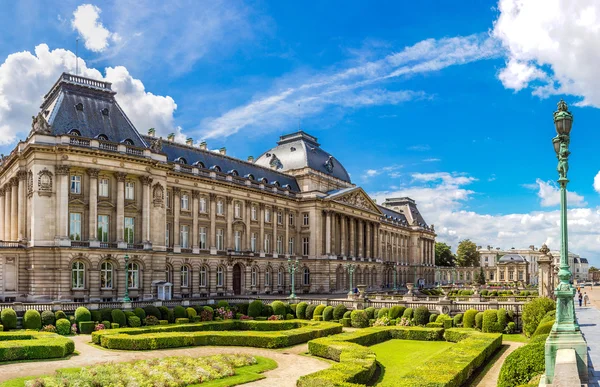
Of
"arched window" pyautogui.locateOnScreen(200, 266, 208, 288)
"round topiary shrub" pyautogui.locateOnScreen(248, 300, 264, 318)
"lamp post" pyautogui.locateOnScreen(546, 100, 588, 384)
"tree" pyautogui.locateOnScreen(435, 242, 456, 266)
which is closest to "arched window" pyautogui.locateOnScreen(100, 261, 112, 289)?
"round topiary shrub" pyautogui.locateOnScreen(248, 300, 264, 318)

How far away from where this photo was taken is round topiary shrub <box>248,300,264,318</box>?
50.0 metres

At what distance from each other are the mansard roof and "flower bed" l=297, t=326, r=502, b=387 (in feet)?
107

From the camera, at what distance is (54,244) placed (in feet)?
160

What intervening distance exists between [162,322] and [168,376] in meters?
20.8

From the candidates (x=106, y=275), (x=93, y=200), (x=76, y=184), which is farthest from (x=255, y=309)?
(x=76, y=184)

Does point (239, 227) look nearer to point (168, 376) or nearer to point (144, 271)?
point (144, 271)

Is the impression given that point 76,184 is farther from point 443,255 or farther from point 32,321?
point 443,255

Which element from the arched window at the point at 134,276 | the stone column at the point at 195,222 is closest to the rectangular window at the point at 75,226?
the arched window at the point at 134,276

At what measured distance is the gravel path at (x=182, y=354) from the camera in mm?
25609

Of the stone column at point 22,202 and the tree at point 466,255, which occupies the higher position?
the stone column at point 22,202

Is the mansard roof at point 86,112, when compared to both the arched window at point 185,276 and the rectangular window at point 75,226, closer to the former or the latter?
the rectangular window at point 75,226

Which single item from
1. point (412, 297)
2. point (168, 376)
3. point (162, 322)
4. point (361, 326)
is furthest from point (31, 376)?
point (412, 297)

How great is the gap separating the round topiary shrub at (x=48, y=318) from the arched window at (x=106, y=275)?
A: 34.6ft

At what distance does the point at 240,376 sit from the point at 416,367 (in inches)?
323
